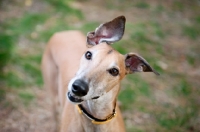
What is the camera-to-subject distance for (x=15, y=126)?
16.4 ft

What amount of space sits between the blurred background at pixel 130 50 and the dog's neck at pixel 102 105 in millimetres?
1700

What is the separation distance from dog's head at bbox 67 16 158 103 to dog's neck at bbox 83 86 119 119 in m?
0.09

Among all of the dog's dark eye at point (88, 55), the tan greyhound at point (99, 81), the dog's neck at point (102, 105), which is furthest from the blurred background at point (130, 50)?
the dog's dark eye at point (88, 55)

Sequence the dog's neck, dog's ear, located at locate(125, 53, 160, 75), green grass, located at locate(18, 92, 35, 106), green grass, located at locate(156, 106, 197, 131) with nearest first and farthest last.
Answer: the dog's neck
dog's ear, located at locate(125, 53, 160, 75)
green grass, located at locate(156, 106, 197, 131)
green grass, located at locate(18, 92, 35, 106)

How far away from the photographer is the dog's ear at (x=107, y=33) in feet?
12.1

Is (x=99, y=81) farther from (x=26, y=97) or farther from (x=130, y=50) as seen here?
(x=130, y=50)

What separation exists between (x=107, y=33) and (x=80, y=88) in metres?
0.88

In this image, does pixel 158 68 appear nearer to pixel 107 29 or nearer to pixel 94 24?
pixel 94 24

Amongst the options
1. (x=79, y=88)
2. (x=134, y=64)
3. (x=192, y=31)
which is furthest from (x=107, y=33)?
(x=192, y=31)

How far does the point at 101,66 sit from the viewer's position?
10.7 feet

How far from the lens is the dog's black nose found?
306 centimetres

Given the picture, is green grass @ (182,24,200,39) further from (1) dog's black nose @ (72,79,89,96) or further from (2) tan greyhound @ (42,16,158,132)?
(1) dog's black nose @ (72,79,89,96)

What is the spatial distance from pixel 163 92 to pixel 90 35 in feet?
8.61

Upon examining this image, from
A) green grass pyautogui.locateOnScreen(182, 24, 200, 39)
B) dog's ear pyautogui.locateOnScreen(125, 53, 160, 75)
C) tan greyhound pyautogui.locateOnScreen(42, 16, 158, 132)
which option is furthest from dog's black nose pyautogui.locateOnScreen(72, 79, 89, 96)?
green grass pyautogui.locateOnScreen(182, 24, 200, 39)
